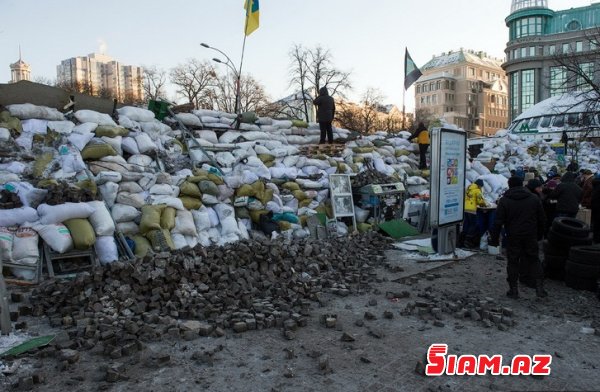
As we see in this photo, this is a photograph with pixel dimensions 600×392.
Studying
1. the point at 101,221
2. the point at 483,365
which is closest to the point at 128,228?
the point at 101,221

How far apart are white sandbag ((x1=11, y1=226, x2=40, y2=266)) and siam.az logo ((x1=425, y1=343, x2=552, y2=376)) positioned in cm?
485

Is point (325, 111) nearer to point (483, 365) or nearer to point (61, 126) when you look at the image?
point (61, 126)

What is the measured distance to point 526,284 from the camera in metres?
5.77

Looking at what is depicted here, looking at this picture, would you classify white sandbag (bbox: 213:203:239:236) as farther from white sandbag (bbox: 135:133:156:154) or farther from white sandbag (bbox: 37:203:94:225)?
white sandbag (bbox: 37:203:94:225)

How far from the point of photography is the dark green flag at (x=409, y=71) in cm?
1577

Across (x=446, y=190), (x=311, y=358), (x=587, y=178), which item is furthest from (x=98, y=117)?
(x=587, y=178)

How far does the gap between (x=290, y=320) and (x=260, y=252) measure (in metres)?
1.86

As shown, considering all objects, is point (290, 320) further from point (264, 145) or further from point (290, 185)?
point (264, 145)

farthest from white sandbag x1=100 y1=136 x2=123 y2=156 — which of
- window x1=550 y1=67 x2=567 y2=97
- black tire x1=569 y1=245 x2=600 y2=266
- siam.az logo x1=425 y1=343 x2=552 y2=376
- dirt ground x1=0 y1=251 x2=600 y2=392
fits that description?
window x1=550 y1=67 x2=567 y2=97

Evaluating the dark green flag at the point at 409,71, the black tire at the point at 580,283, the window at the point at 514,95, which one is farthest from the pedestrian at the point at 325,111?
the window at the point at 514,95

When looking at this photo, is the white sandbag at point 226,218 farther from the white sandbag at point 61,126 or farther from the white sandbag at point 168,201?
the white sandbag at point 61,126

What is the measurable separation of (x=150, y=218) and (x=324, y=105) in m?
6.47

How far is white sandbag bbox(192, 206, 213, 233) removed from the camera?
25.2 ft

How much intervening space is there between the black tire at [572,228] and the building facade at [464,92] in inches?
3471
